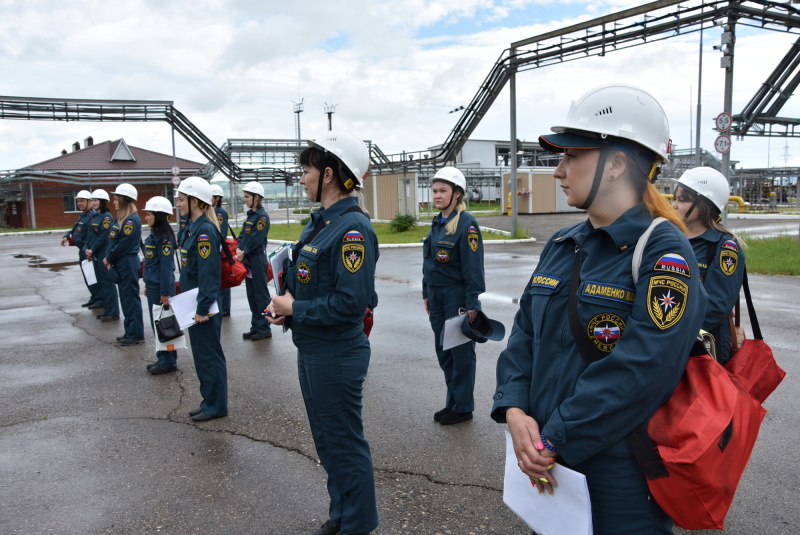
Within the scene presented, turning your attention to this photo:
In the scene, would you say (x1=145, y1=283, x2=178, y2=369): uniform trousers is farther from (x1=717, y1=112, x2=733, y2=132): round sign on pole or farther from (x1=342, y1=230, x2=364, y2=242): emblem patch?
(x1=717, y1=112, x2=733, y2=132): round sign on pole

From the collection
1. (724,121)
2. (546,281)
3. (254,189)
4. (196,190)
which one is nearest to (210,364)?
(196,190)

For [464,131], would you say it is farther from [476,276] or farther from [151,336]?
[476,276]

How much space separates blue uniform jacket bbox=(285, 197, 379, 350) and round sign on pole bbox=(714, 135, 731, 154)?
14.1m

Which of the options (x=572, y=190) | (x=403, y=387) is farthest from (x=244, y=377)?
(x=572, y=190)

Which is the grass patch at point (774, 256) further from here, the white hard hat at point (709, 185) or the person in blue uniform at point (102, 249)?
the person in blue uniform at point (102, 249)

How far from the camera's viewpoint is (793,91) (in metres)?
20.4

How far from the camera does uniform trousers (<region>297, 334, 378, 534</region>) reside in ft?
10.0

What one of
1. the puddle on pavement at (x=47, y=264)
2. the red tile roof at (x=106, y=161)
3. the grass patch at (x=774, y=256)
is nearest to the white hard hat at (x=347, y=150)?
the grass patch at (x=774, y=256)

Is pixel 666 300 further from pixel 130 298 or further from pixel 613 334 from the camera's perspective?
pixel 130 298

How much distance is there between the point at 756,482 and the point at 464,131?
2256 centimetres

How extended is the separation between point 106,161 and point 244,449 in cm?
5330

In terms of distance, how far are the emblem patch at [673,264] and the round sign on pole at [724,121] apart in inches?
579

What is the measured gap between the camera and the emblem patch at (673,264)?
1.74m

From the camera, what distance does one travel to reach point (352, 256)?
9.86 feet
